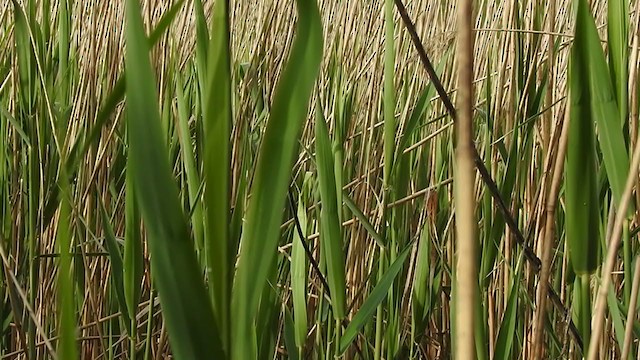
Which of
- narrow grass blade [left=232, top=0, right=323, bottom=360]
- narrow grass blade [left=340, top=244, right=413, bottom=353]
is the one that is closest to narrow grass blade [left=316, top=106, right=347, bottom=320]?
narrow grass blade [left=340, top=244, right=413, bottom=353]

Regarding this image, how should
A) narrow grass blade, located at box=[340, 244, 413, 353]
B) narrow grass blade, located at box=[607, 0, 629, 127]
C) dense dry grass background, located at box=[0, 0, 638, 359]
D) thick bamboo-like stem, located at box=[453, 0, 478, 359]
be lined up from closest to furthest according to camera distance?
thick bamboo-like stem, located at box=[453, 0, 478, 359] → narrow grass blade, located at box=[607, 0, 629, 127] → narrow grass blade, located at box=[340, 244, 413, 353] → dense dry grass background, located at box=[0, 0, 638, 359]

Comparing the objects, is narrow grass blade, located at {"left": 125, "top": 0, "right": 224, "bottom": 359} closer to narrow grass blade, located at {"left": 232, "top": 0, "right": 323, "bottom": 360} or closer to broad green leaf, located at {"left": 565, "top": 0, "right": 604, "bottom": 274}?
narrow grass blade, located at {"left": 232, "top": 0, "right": 323, "bottom": 360}

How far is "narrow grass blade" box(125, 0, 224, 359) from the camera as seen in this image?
247mm

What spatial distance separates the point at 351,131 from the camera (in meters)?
1.19

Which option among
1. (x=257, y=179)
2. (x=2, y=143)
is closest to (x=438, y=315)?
(x=2, y=143)

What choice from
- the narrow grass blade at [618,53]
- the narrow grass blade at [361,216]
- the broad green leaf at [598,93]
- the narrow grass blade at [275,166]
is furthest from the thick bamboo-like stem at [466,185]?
the narrow grass blade at [361,216]

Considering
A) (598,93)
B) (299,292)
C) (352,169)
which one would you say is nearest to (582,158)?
(598,93)

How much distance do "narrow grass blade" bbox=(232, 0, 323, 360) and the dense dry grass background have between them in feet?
1.27

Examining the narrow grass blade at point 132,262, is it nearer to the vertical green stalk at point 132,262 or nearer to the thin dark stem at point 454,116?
the vertical green stalk at point 132,262

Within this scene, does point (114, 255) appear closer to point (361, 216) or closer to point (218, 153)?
point (361, 216)

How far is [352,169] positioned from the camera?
119cm

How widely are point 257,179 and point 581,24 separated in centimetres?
23

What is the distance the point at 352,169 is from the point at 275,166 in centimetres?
93

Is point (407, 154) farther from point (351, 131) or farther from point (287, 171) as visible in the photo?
point (287, 171)
